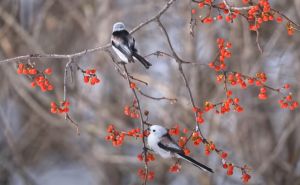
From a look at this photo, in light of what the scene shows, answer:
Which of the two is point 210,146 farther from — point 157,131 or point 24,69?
point 24,69

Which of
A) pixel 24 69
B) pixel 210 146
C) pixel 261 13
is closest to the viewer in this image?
pixel 210 146

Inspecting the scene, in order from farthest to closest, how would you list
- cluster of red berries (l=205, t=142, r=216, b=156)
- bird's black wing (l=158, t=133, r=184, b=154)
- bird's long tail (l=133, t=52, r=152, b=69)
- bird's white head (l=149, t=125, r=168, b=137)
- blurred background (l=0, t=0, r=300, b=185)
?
blurred background (l=0, t=0, r=300, b=185) < bird's white head (l=149, t=125, r=168, b=137) < bird's black wing (l=158, t=133, r=184, b=154) < bird's long tail (l=133, t=52, r=152, b=69) < cluster of red berries (l=205, t=142, r=216, b=156)

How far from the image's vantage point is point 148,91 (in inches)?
360

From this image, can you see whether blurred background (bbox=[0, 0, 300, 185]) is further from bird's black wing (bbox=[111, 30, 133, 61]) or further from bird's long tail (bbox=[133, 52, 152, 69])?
bird's long tail (bbox=[133, 52, 152, 69])

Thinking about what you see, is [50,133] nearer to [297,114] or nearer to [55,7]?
[55,7]

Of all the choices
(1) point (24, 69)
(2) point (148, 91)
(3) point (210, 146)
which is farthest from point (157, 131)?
(2) point (148, 91)

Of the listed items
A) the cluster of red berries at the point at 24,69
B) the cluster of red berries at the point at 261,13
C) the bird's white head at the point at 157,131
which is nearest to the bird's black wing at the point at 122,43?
the bird's white head at the point at 157,131

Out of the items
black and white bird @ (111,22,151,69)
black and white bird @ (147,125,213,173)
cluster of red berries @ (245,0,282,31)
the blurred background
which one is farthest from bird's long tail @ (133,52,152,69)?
the blurred background

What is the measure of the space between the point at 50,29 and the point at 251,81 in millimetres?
6743

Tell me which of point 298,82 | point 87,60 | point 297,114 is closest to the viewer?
point 298,82

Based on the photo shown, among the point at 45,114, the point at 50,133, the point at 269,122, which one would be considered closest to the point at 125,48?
the point at 45,114

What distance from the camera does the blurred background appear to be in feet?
22.7

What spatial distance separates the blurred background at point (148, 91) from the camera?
6.91 metres

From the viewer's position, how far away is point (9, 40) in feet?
25.9
